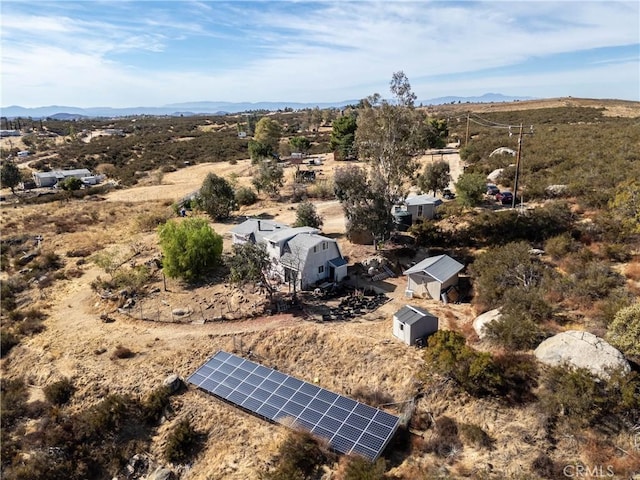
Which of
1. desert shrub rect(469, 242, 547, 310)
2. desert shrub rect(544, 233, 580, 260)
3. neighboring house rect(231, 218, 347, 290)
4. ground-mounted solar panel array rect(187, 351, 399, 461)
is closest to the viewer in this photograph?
ground-mounted solar panel array rect(187, 351, 399, 461)

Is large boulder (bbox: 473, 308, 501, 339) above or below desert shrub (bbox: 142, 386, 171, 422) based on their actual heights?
above

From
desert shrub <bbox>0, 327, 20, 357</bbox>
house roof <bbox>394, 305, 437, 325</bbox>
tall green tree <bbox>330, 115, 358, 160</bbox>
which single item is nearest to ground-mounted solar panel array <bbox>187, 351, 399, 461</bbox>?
house roof <bbox>394, 305, 437, 325</bbox>

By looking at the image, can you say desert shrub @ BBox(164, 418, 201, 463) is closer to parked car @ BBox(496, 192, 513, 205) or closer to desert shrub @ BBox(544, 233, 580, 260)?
desert shrub @ BBox(544, 233, 580, 260)

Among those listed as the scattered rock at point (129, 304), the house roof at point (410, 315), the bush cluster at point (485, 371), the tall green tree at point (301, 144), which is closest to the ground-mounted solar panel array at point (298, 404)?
the bush cluster at point (485, 371)

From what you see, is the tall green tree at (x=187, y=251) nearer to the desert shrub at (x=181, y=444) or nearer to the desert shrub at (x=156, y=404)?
the desert shrub at (x=156, y=404)

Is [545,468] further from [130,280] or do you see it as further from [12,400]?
[130,280]

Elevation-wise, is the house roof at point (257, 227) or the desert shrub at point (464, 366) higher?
the house roof at point (257, 227)

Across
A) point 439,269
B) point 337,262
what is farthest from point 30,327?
point 439,269
